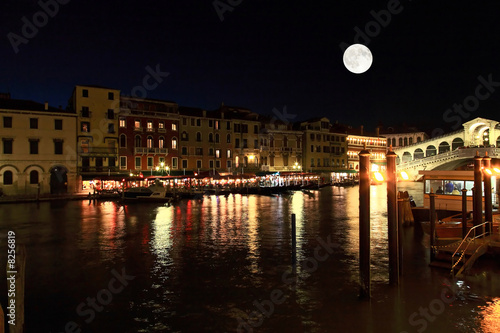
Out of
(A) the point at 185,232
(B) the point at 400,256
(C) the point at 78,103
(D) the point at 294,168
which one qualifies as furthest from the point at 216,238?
(D) the point at 294,168

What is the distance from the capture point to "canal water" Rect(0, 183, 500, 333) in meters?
6.86

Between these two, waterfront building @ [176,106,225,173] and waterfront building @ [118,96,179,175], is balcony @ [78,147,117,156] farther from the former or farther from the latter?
waterfront building @ [176,106,225,173]

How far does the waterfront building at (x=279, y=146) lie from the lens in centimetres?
5734

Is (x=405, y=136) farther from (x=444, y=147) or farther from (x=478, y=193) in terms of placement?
(x=478, y=193)

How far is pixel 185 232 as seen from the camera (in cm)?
1641

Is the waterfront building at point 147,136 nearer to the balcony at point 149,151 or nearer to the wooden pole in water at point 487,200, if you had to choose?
the balcony at point 149,151

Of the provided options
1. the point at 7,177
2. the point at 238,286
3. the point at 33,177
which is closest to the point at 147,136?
the point at 33,177

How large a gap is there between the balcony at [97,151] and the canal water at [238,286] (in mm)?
25292

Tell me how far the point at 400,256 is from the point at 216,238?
7854 mm

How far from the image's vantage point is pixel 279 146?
59.4 meters

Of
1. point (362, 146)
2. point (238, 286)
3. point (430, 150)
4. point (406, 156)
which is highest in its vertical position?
point (362, 146)

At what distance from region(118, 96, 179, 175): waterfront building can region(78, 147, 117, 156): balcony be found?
121 cm

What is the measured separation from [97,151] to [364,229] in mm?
38247

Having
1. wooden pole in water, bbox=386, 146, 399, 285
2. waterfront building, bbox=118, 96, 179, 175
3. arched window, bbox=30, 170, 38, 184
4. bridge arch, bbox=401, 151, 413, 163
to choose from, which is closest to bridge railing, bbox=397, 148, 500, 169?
bridge arch, bbox=401, 151, 413, 163
